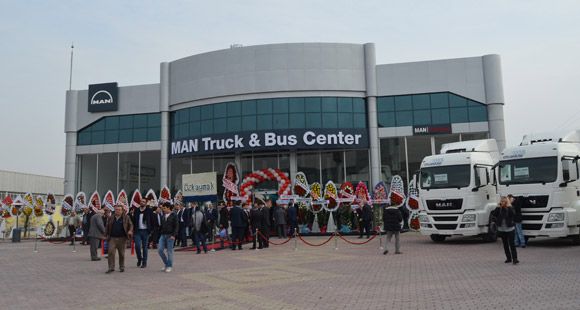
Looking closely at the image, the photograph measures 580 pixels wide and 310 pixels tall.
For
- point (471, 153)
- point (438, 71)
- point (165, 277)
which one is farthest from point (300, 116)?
point (165, 277)

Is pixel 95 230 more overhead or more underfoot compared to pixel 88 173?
more underfoot

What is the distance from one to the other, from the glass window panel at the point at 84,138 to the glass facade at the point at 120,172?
1145mm

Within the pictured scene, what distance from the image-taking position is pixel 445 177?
1702 cm

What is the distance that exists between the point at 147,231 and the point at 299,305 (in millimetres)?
6796

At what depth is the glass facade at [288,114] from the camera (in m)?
30.3

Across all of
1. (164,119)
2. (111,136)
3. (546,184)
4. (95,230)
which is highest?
(164,119)

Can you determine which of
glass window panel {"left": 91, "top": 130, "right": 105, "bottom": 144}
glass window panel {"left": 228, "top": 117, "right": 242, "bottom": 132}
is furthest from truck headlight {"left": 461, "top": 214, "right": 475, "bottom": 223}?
glass window panel {"left": 91, "top": 130, "right": 105, "bottom": 144}

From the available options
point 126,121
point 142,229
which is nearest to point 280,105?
point 126,121

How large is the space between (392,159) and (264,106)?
351 inches

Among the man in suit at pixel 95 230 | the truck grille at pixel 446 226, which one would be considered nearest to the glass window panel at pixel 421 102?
the truck grille at pixel 446 226

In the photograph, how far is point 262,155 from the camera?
104 feet

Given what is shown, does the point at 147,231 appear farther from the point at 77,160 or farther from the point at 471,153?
the point at 77,160

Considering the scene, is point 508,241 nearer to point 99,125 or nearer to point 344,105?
point 344,105

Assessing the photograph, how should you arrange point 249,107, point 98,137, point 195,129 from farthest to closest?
1. point 98,137
2. point 195,129
3. point 249,107
